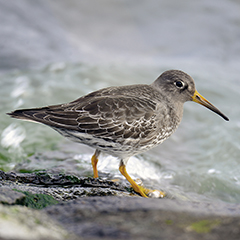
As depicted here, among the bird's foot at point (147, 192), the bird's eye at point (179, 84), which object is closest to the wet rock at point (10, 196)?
the bird's foot at point (147, 192)

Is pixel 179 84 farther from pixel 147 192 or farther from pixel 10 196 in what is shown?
pixel 10 196

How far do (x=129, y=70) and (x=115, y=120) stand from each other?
800 cm

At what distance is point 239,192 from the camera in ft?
25.1

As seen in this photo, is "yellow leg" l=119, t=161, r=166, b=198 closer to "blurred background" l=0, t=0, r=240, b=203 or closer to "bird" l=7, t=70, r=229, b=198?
"bird" l=7, t=70, r=229, b=198

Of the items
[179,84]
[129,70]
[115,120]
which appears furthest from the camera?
[129,70]

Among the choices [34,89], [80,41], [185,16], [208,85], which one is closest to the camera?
[34,89]

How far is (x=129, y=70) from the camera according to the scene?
13664mm

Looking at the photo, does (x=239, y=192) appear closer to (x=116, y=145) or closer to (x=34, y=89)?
(x=116, y=145)

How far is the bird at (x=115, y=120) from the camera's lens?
19.2ft

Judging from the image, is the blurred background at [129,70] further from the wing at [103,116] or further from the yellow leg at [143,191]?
the wing at [103,116]

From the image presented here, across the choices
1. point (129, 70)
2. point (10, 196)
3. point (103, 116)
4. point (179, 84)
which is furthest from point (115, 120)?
point (129, 70)

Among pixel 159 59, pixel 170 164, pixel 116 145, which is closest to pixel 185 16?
pixel 159 59

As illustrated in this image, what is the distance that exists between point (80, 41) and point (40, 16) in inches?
86.4

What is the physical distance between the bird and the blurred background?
107cm
